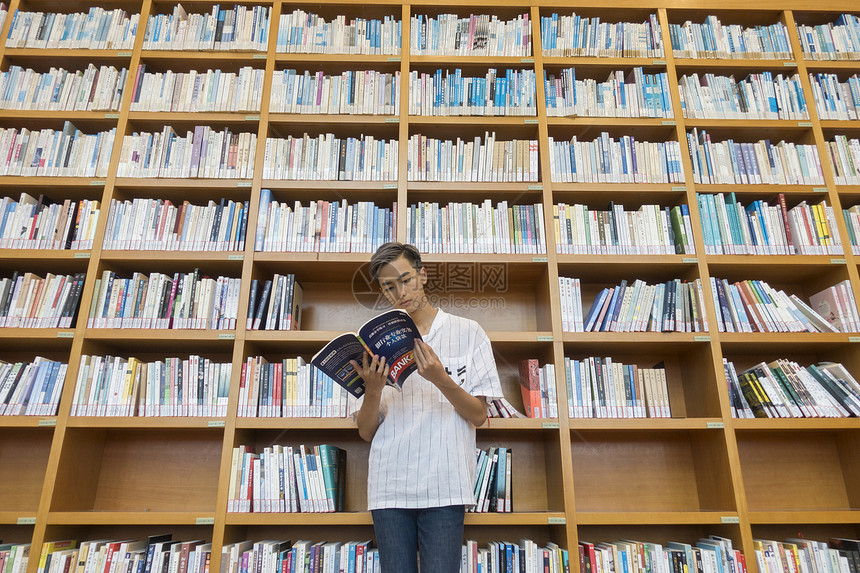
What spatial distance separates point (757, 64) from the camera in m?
2.91

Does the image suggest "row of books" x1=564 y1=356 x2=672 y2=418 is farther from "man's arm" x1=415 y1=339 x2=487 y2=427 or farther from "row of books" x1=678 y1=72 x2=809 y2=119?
"row of books" x1=678 y1=72 x2=809 y2=119

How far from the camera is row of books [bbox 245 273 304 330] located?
2469 mm

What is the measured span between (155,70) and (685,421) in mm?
3159

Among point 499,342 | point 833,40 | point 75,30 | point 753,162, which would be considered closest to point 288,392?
point 499,342

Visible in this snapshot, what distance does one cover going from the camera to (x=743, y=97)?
2885 mm

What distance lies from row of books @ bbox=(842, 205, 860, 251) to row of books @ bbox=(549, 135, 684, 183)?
2.74ft

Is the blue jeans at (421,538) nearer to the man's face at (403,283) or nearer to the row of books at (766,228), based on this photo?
the man's face at (403,283)

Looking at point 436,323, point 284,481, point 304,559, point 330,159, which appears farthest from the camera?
point 330,159

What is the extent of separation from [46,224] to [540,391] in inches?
94.9

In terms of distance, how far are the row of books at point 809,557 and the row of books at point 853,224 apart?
52.5 inches

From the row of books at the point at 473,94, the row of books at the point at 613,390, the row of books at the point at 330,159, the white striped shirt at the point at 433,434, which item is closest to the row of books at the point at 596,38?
the row of books at the point at 473,94

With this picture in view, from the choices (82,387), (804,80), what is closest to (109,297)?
(82,387)

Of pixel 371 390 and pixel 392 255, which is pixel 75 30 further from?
pixel 371 390

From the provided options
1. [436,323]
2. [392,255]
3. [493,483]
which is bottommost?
[493,483]
